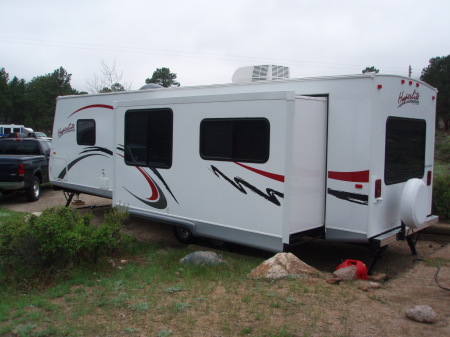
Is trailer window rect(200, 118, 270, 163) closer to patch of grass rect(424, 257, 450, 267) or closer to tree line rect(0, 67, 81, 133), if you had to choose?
patch of grass rect(424, 257, 450, 267)

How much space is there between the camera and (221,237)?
21.7 ft

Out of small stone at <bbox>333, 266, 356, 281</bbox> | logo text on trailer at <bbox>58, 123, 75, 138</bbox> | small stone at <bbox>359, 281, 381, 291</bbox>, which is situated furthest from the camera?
logo text on trailer at <bbox>58, 123, 75, 138</bbox>

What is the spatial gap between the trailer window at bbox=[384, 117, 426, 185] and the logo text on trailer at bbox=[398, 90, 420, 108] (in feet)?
0.79

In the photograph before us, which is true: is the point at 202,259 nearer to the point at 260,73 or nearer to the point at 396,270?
the point at 396,270

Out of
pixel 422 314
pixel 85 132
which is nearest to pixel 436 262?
pixel 422 314

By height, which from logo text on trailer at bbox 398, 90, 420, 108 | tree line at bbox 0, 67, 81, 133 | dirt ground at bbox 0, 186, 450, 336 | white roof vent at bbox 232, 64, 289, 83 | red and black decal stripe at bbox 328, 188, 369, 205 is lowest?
dirt ground at bbox 0, 186, 450, 336

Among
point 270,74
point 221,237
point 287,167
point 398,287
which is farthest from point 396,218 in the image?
point 270,74

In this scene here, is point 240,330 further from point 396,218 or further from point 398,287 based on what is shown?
point 396,218

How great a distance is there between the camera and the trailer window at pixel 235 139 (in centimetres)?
600

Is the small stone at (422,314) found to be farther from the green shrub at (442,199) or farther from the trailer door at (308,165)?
the green shrub at (442,199)

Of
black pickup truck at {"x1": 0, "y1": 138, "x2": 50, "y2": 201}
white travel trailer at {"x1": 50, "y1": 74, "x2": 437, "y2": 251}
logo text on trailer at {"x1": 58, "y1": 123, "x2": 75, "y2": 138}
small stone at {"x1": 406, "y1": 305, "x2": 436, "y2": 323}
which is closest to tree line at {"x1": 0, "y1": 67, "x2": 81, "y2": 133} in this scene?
black pickup truck at {"x1": 0, "y1": 138, "x2": 50, "y2": 201}

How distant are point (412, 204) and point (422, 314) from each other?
2418 millimetres

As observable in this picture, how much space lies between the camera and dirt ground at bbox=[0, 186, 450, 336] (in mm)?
4059

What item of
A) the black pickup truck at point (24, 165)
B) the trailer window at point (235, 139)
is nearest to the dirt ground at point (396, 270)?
the black pickup truck at point (24, 165)
